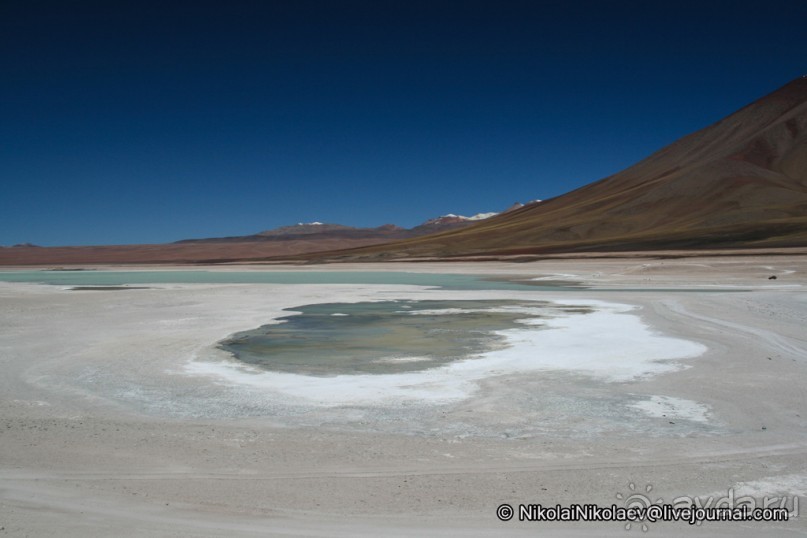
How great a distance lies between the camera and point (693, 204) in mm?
119812

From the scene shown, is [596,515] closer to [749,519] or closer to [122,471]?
[749,519]

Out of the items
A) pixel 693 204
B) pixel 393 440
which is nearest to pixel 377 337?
pixel 393 440

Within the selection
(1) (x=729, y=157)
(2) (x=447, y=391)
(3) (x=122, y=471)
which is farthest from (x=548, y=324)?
(1) (x=729, y=157)

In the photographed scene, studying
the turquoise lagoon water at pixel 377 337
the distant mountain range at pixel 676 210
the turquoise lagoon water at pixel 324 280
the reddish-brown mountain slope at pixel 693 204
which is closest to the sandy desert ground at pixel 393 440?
the turquoise lagoon water at pixel 377 337

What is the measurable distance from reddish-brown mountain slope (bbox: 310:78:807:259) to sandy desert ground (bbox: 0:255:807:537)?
73.7m

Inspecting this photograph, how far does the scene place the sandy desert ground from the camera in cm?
532

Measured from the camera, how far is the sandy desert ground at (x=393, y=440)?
5.32 m

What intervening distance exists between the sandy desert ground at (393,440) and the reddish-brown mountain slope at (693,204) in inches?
2900

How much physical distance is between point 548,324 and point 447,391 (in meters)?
8.44

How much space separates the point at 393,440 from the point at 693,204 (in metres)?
125

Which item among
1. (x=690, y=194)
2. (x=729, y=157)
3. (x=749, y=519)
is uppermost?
(x=729, y=157)

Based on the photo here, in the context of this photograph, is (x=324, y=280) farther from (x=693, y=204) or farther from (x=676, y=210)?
(x=693, y=204)

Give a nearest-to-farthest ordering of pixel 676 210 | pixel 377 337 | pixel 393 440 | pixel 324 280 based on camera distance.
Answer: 1. pixel 393 440
2. pixel 377 337
3. pixel 324 280
4. pixel 676 210

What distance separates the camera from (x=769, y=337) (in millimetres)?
14305
